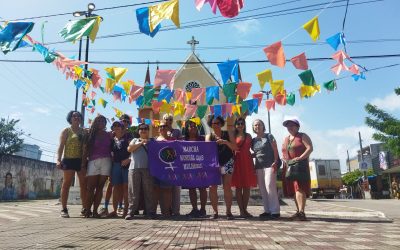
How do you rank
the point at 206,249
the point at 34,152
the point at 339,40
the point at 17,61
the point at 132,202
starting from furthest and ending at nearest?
the point at 34,152
the point at 17,61
the point at 339,40
the point at 132,202
the point at 206,249

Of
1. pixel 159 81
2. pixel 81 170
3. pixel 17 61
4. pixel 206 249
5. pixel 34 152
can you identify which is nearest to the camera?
pixel 206 249

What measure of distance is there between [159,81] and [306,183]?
5.09m

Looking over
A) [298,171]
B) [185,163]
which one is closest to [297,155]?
[298,171]

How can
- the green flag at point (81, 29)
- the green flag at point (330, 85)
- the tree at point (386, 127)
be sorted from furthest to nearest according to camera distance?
the tree at point (386, 127), the green flag at point (330, 85), the green flag at point (81, 29)

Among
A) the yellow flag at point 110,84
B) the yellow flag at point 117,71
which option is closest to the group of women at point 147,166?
the yellow flag at point 117,71

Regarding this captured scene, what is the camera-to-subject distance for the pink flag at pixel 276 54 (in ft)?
23.3

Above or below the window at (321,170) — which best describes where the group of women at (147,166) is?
below

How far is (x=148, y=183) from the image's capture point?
5797 mm

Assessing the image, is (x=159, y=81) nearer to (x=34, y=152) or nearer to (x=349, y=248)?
(x=349, y=248)

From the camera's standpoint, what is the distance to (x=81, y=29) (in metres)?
6.16

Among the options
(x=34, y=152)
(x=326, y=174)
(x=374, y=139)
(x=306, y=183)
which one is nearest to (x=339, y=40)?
(x=306, y=183)

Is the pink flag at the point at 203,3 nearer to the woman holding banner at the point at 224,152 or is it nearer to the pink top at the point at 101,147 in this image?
the woman holding banner at the point at 224,152

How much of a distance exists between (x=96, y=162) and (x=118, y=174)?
451 millimetres

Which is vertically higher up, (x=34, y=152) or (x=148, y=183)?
(x=34, y=152)
